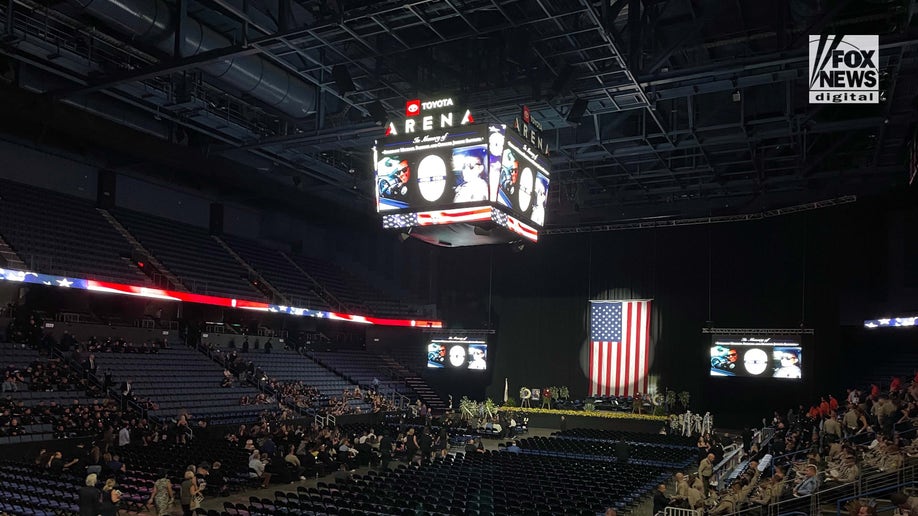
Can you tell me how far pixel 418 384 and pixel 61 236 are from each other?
20.6 meters

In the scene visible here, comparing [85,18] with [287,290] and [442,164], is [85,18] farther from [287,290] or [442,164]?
[287,290]

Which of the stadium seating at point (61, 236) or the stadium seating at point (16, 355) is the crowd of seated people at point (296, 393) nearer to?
the stadium seating at point (61, 236)

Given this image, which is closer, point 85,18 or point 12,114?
point 85,18

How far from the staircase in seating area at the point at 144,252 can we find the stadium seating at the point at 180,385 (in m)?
2.82

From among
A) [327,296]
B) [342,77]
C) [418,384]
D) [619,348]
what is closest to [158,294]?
[327,296]

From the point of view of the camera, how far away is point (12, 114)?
2352 centimetres

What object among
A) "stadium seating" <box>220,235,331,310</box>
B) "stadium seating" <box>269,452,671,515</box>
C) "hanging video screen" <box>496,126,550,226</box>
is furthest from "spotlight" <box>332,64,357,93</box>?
"stadium seating" <box>220,235,331,310</box>

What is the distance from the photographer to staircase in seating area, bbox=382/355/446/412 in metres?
39.8

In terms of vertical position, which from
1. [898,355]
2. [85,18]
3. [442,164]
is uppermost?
[85,18]

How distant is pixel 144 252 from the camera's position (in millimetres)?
29484

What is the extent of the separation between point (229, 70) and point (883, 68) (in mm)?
17270

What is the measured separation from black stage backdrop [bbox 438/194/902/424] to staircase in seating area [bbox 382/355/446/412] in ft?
11.4

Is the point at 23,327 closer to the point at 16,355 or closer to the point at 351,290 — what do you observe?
the point at 16,355

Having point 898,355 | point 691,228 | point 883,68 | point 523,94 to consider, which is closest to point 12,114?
point 523,94
